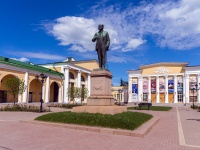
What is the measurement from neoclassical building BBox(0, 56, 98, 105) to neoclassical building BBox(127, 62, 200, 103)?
55.2 ft

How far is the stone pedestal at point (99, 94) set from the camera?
1117cm

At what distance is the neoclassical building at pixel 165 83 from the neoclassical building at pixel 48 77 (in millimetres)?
16816

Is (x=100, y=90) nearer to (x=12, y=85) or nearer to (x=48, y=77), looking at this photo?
(x=12, y=85)

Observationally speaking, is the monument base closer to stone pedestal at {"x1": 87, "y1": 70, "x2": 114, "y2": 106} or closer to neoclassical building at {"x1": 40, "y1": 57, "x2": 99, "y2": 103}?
stone pedestal at {"x1": 87, "y1": 70, "x2": 114, "y2": 106}

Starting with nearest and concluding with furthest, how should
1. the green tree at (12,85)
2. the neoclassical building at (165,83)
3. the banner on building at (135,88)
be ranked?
the green tree at (12,85) → the neoclassical building at (165,83) → the banner on building at (135,88)

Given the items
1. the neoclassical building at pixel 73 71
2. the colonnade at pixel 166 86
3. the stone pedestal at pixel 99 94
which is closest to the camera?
the stone pedestal at pixel 99 94

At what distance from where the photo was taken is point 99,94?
11711 millimetres

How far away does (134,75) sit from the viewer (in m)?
64.4

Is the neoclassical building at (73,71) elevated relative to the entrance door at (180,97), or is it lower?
elevated

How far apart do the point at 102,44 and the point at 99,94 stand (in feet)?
10.6

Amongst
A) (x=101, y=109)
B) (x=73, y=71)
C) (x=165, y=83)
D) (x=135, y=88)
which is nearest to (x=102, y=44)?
(x=101, y=109)

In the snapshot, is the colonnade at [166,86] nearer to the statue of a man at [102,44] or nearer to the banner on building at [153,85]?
the banner on building at [153,85]

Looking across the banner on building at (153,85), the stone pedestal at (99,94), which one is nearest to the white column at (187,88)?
the banner on building at (153,85)

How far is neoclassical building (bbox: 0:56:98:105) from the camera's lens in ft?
98.5
